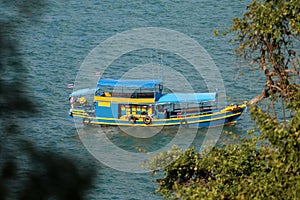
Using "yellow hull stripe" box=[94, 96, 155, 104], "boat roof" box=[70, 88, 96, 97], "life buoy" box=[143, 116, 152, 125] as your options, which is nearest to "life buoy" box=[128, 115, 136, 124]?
"life buoy" box=[143, 116, 152, 125]

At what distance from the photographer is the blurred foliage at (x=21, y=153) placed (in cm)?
493

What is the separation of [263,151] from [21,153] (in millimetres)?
7463

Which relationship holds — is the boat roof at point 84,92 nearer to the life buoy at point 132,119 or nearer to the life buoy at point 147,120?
the life buoy at point 132,119

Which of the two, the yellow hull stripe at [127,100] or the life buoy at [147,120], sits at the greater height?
the yellow hull stripe at [127,100]

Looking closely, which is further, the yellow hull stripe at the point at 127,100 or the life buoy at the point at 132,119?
the life buoy at the point at 132,119

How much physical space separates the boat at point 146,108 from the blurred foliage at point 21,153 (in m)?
28.5

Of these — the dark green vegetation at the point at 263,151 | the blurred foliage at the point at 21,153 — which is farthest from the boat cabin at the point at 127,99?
the blurred foliage at the point at 21,153

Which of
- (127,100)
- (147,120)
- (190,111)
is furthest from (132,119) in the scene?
(190,111)

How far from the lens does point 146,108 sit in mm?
34531

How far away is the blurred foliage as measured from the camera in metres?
4.93

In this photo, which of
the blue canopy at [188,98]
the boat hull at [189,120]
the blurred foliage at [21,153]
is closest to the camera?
the blurred foliage at [21,153]

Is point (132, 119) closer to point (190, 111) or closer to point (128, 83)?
point (128, 83)

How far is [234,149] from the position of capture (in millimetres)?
13195

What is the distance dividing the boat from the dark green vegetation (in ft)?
66.5
